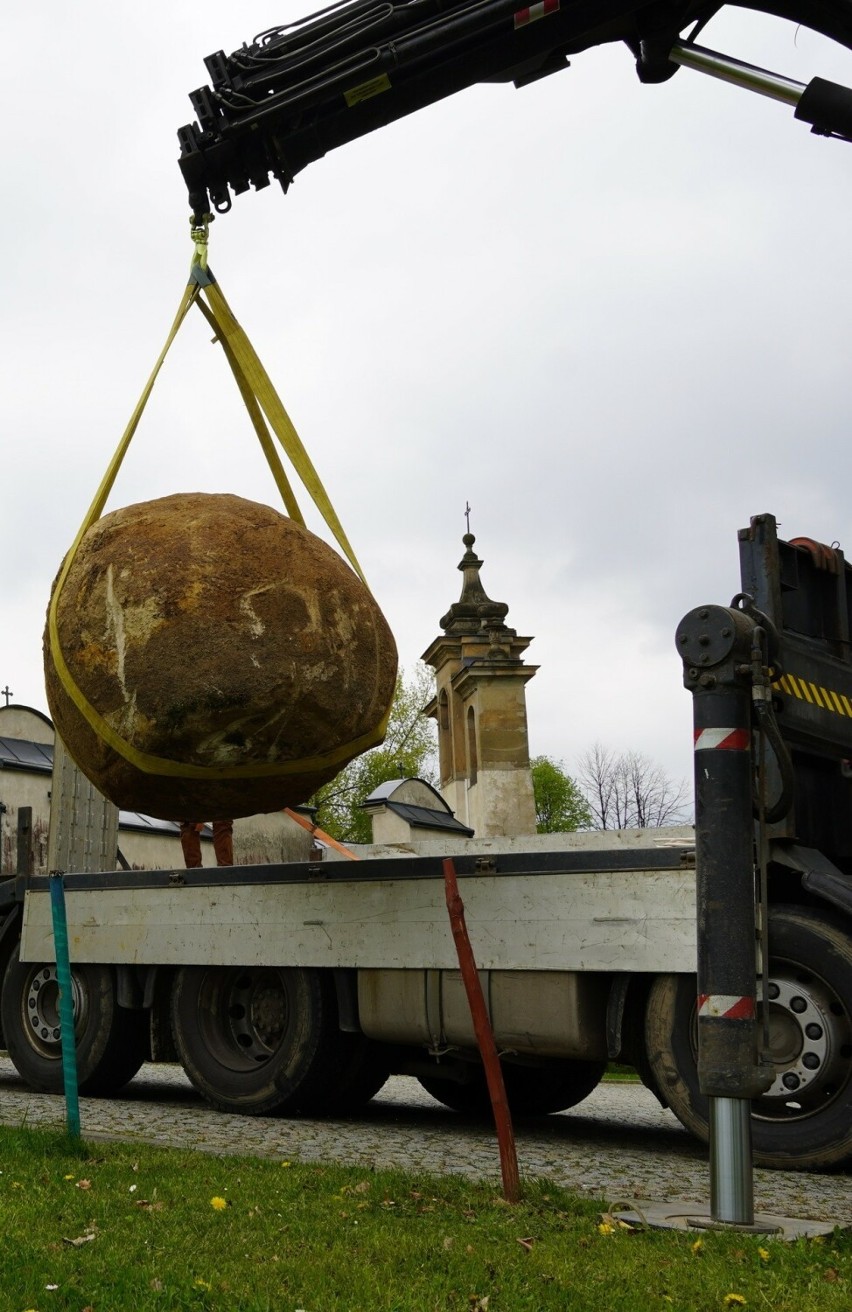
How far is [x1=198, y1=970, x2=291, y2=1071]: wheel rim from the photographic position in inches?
363

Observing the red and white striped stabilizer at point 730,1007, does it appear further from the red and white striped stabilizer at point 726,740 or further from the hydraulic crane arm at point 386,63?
the hydraulic crane arm at point 386,63

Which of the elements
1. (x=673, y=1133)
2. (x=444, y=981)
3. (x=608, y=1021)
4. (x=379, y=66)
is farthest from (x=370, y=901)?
(x=379, y=66)

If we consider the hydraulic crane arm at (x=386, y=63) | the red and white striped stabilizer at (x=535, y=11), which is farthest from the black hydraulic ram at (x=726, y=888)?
the red and white striped stabilizer at (x=535, y=11)

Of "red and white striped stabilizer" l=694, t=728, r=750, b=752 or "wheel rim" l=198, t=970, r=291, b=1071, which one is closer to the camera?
"red and white striped stabilizer" l=694, t=728, r=750, b=752

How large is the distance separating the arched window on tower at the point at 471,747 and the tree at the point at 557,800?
37539 millimetres

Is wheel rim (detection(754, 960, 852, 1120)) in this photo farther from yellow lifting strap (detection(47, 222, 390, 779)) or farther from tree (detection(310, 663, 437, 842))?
tree (detection(310, 663, 437, 842))

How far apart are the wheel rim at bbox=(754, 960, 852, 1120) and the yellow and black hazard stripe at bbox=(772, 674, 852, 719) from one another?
4.26 feet

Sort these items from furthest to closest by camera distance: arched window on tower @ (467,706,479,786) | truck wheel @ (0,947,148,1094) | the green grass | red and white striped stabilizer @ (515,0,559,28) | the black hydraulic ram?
arched window on tower @ (467,706,479,786), truck wheel @ (0,947,148,1094), red and white striped stabilizer @ (515,0,559,28), the black hydraulic ram, the green grass

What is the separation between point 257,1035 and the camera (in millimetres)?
9305

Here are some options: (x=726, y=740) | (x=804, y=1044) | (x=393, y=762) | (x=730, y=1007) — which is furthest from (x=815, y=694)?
(x=393, y=762)

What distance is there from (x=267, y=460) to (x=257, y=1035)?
4.16 metres

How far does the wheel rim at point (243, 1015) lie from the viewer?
363 inches

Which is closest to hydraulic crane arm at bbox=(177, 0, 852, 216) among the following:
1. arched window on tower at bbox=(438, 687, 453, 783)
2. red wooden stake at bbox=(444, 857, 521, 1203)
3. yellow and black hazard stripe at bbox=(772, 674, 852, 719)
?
yellow and black hazard stripe at bbox=(772, 674, 852, 719)

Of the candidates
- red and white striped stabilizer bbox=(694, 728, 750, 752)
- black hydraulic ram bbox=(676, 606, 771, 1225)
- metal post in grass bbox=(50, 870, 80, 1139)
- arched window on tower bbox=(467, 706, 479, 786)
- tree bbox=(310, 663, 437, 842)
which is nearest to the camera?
black hydraulic ram bbox=(676, 606, 771, 1225)
